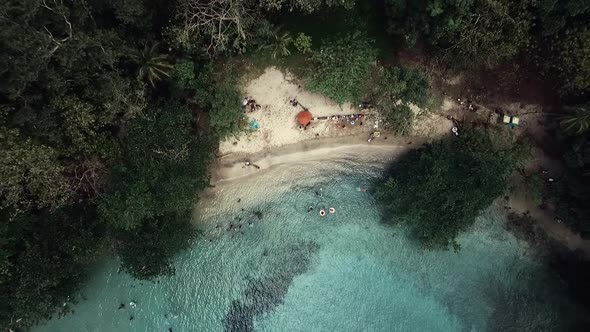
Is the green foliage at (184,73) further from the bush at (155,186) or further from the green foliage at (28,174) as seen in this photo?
the green foliage at (28,174)

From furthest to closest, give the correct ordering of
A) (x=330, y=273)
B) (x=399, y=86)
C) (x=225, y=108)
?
1. (x=330, y=273)
2. (x=399, y=86)
3. (x=225, y=108)

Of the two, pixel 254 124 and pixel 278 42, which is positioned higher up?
pixel 278 42

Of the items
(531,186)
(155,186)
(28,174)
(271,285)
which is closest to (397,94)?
(531,186)

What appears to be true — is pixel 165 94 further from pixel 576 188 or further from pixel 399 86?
pixel 576 188

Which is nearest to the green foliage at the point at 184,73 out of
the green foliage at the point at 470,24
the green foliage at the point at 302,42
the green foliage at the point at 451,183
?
the green foliage at the point at 302,42

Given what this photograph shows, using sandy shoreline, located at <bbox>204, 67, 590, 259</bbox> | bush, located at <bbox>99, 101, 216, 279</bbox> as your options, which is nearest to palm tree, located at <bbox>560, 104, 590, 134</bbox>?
sandy shoreline, located at <bbox>204, 67, 590, 259</bbox>

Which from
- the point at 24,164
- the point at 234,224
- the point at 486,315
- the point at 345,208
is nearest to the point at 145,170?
the point at 24,164
